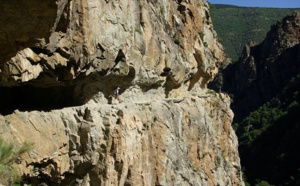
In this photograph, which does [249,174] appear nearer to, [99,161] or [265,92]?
[265,92]

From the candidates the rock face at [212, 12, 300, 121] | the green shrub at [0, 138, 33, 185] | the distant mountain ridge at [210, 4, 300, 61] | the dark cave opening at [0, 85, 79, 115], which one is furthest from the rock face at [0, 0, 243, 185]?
the distant mountain ridge at [210, 4, 300, 61]

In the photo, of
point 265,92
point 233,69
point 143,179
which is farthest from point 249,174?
point 143,179

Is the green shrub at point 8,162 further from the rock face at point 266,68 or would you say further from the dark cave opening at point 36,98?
the rock face at point 266,68

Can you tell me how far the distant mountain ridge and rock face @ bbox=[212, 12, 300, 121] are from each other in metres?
23.1

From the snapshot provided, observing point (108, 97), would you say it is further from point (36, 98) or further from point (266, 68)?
point (266, 68)

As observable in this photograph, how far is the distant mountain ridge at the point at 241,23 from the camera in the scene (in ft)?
445

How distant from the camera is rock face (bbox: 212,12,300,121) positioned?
9619 centimetres

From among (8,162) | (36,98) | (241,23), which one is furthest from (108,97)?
(241,23)

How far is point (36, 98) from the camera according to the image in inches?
565

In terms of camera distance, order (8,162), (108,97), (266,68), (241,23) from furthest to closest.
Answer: (241,23), (266,68), (108,97), (8,162)

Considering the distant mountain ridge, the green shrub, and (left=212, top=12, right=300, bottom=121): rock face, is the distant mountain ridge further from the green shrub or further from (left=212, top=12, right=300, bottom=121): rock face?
the green shrub

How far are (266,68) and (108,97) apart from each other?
8933 centimetres

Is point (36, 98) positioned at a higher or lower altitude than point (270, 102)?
lower

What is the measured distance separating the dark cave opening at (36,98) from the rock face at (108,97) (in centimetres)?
3
